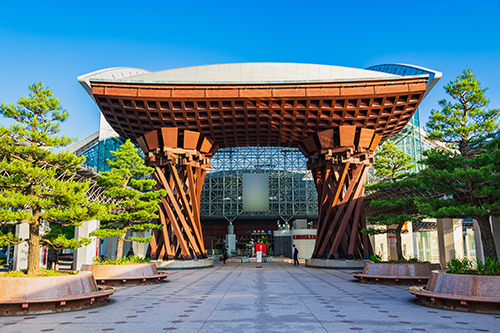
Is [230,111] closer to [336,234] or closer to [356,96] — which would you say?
[356,96]

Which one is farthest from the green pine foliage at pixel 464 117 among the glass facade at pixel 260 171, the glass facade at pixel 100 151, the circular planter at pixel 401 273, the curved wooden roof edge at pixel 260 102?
the glass facade at pixel 260 171

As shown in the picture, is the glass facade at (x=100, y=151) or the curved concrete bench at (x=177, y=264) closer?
the curved concrete bench at (x=177, y=264)

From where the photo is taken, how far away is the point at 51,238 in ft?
34.4

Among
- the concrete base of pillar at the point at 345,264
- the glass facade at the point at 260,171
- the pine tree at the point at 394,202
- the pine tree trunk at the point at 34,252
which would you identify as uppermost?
the glass facade at the point at 260,171

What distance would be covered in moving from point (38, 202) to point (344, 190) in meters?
18.0

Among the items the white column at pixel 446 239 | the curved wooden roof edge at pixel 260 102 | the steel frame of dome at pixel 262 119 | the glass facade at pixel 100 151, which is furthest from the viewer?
the glass facade at pixel 100 151

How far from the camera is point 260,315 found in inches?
301

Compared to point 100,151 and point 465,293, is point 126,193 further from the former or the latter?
point 100,151

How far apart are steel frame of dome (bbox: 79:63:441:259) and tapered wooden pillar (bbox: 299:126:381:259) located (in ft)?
0.19

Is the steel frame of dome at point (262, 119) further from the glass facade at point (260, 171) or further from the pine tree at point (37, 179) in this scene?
the glass facade at point (260, 171)

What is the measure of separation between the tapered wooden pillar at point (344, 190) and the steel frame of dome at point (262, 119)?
6cm

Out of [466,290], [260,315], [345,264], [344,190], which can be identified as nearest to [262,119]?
[344,190]

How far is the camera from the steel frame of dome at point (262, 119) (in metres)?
20.9

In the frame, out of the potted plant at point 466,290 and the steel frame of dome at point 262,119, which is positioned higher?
the steel frame of dome at point 262,119
